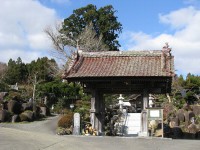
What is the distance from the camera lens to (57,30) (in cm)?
5347

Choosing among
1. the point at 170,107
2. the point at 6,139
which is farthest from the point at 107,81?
the point at 170,107

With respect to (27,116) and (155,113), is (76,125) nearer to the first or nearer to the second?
(155,113)

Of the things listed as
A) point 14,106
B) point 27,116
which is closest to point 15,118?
point 27,116

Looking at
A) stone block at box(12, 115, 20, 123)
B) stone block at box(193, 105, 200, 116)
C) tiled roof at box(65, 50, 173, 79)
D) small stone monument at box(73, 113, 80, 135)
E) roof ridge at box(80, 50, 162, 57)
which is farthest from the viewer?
stone block at box(193, 105, 200, 116)

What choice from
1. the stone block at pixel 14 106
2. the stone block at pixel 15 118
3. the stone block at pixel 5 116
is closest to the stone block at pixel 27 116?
the stone block at pixel 15 118

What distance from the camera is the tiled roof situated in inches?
755

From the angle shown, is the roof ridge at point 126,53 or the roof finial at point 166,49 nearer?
the roof finial at point 166,49

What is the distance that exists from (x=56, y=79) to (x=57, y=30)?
27.4 feet

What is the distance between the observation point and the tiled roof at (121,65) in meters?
19.2

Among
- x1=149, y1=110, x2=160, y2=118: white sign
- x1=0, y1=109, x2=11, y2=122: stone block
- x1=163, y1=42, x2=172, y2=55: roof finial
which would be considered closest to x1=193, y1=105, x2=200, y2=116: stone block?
x1=163, y1=42, x2=172, y2=55: roof finial

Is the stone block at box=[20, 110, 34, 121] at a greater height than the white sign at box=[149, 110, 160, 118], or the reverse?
the white sign at box=[149, 110, 160, 118]

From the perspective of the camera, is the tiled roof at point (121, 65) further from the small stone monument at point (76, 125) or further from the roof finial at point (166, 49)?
the small stone monument at point (76, 125)

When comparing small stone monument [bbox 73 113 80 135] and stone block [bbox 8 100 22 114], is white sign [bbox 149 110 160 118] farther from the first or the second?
stone block [bbox 8 100 22 114]

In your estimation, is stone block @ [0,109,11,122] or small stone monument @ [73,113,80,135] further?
stone block @ [0,109,11,122]
